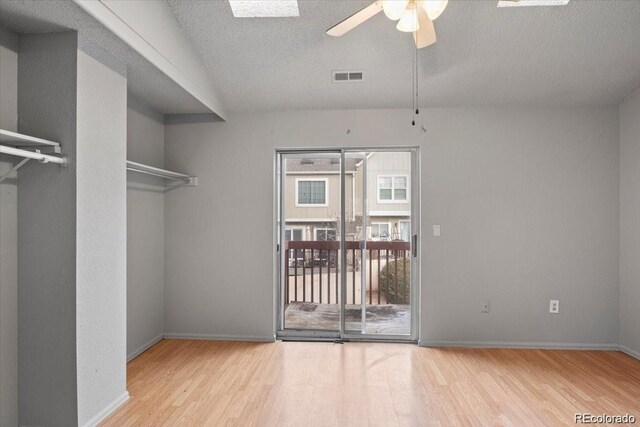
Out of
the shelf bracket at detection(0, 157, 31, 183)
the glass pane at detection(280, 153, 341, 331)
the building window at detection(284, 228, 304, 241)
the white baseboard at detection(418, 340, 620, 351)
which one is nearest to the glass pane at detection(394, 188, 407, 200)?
the glass pane at detection(280, 153, 341, 331)

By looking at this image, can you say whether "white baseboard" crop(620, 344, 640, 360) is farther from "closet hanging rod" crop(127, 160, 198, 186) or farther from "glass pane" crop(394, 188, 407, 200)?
"closet hanging rod" crop(127, 160, 198, 186)

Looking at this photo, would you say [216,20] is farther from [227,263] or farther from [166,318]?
[166,318]

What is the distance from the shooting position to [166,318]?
394cm

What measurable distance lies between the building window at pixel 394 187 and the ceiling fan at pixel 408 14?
183cm

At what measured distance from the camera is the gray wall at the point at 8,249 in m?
2.09

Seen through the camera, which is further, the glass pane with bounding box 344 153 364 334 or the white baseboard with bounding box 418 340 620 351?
the glass pane with bounding box 344 153 364 334

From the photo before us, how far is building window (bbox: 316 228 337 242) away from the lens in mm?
4014

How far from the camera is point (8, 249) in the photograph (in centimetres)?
212

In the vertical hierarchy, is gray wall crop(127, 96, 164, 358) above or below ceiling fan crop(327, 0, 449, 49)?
below

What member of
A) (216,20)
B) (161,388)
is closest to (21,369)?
(161,388)

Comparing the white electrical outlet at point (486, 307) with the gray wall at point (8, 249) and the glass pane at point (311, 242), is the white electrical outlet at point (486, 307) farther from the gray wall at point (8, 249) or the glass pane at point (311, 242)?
the gray wall at point (8, 249)

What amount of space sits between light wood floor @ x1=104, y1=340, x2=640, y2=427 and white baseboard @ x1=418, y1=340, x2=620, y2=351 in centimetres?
9
